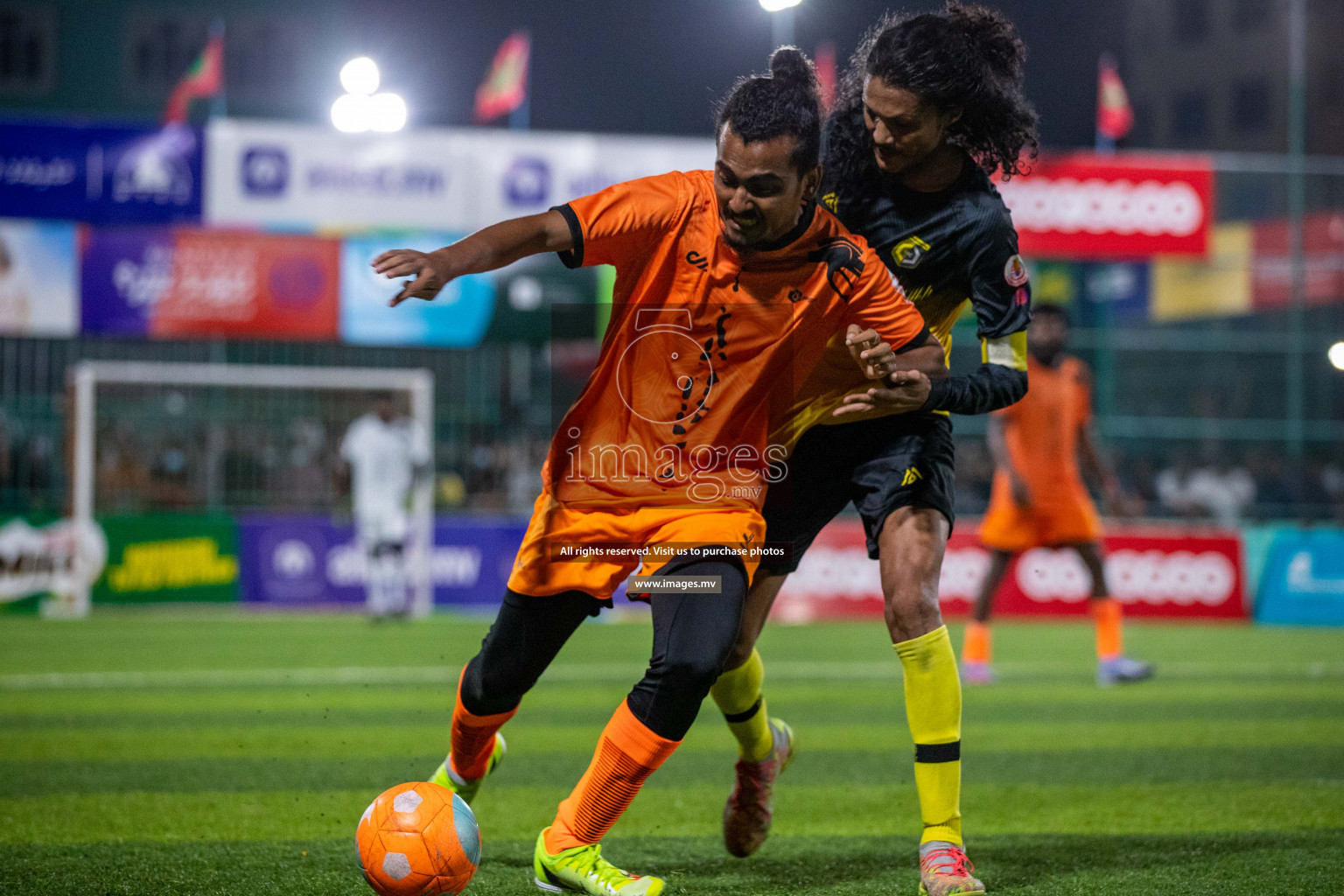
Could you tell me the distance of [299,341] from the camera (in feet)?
56.1

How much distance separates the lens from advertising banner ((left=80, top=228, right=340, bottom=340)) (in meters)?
16.2

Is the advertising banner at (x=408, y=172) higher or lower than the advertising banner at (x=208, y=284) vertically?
higher

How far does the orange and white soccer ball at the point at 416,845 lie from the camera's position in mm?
3281

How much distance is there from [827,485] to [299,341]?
1413 cm

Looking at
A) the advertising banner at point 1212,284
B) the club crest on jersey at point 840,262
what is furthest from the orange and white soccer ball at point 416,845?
the advertising banner at point 1212,284

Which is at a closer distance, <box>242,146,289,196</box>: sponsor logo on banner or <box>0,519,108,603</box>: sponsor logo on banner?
<box>0,519,108,603</box>: sponsor logo on banner

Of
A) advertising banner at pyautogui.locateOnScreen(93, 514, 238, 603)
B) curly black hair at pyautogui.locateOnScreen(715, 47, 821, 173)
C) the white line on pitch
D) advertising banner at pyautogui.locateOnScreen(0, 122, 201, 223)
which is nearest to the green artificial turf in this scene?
the white line on pitch

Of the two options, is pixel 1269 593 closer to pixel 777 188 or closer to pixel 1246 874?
pixel 1246 874

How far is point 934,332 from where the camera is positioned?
408cm

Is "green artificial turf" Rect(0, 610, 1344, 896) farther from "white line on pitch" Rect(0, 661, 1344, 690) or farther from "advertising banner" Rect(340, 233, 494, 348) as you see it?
"advertising banner" Rect(340, 233, 494, 348)

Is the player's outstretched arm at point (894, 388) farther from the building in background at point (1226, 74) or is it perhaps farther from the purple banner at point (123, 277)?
the building in background at point (1226, 74)

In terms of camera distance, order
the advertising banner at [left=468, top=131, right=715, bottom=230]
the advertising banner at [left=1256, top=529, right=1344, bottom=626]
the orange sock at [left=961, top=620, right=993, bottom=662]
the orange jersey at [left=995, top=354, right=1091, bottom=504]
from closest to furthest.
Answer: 1. the orange sock at [left=961, top=620, right=993, bottom=662]
2. the orange jersey at [left=995, top=354, right=1091, bottom=504]
3. the advertising banner at [left=1256, top=529, right=1344, bottom=626]
4. the advertising banner at [left=468, top=131, right=715, bottom=230]

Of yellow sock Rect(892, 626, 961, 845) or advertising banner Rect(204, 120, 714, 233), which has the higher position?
advertising banner Rect(204, 120, 714, 233)

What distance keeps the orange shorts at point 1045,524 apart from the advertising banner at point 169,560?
375 inches
